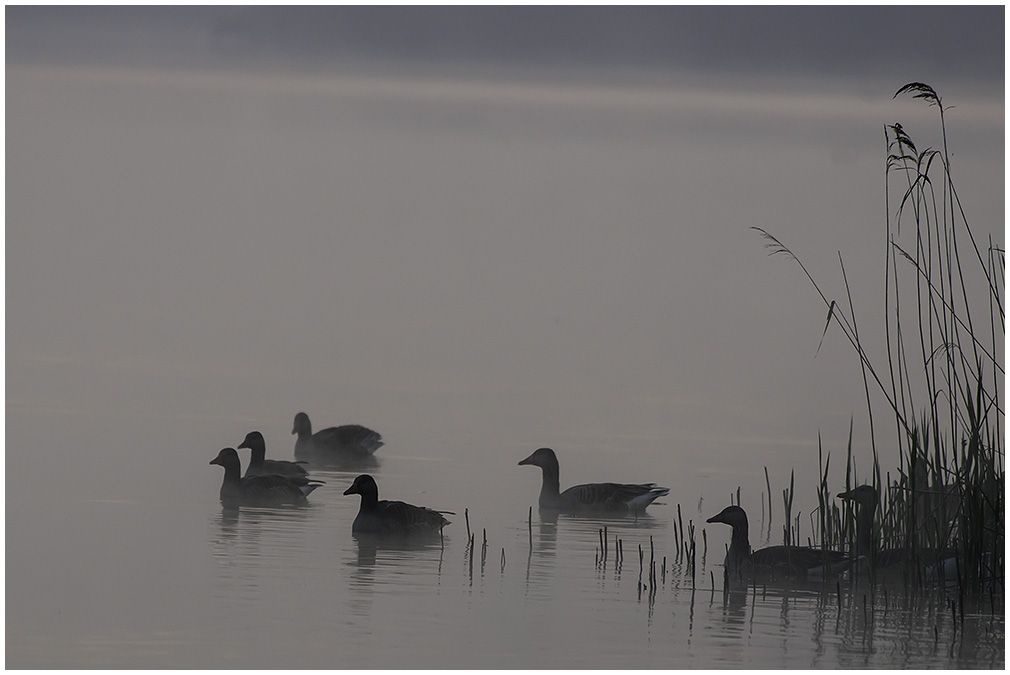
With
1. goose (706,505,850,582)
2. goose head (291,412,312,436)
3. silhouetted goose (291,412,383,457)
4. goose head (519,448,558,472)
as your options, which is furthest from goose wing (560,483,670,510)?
goose head (291,412,312,436)

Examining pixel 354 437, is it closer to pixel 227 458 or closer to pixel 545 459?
pixel 227 458

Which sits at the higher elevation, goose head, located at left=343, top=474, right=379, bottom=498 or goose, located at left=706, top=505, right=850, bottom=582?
goose head, located at left=343, top=474, right=379, bottom=498

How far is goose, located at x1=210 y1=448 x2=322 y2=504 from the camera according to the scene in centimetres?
833

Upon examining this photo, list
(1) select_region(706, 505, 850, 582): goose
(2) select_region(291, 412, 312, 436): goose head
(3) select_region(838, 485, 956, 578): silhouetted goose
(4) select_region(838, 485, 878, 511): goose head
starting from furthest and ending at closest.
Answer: (2) select_region(291, 412, 312, 436): goose head < (4) select_region(838, 485, 878, 511): goose head < (1) select_region(706, 505, 850, 582): goose < (3) select_region(838, 485, 956, 578): silhouetted goose

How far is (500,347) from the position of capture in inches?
497

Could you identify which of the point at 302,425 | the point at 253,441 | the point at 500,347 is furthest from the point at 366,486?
the point at 500,347

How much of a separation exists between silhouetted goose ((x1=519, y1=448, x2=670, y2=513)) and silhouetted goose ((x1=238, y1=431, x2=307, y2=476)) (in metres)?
1.94

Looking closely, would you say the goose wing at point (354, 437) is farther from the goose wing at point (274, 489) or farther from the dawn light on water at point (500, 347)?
the goose wing at point (274, 489)

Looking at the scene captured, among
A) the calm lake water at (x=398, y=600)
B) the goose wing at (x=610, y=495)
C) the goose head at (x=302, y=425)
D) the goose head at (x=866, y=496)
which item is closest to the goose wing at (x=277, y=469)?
the goose head at (x=302, y=425)

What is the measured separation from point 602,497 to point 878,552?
241 cm

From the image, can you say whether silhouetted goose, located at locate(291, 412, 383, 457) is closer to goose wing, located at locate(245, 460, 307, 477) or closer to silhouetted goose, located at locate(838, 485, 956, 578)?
goose wing, located at locate(245, 460, 307, 477)

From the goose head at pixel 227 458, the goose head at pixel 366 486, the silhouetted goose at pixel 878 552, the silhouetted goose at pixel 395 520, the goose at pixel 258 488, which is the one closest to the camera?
the silhouetted goose at pixel 878 552

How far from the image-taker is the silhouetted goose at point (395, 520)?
7.44 m

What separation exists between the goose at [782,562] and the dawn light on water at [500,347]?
0.02m
